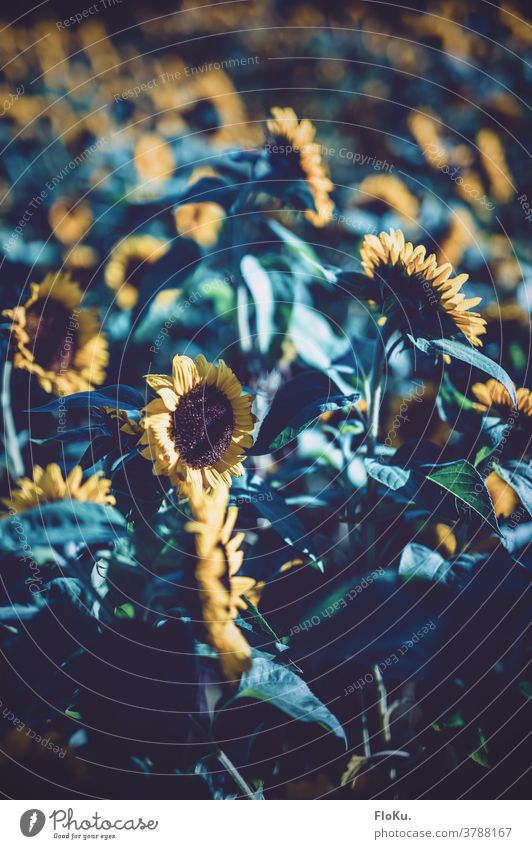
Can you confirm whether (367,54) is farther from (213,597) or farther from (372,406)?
(213,597)

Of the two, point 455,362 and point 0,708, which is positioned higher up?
point 455,362

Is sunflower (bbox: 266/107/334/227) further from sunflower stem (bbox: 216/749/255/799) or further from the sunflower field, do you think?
sunflower stem (bbox: 216/749/255/799)

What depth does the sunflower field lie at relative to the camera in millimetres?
492

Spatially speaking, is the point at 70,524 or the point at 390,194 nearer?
the point at 70,524

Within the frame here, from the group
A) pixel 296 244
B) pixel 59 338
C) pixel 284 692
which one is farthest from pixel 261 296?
pixel 284 692

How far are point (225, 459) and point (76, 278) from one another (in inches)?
7.3

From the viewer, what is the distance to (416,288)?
490 millimetres

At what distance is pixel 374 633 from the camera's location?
51 centimetres

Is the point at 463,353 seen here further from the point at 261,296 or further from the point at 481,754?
the point at 481,754

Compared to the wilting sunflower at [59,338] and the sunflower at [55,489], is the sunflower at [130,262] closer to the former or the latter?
the wilting sunflower at [59,338]

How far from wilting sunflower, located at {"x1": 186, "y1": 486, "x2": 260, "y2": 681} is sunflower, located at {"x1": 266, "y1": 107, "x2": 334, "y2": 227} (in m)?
0.23

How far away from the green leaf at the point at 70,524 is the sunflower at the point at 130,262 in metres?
0.16

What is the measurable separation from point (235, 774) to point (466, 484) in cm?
26
